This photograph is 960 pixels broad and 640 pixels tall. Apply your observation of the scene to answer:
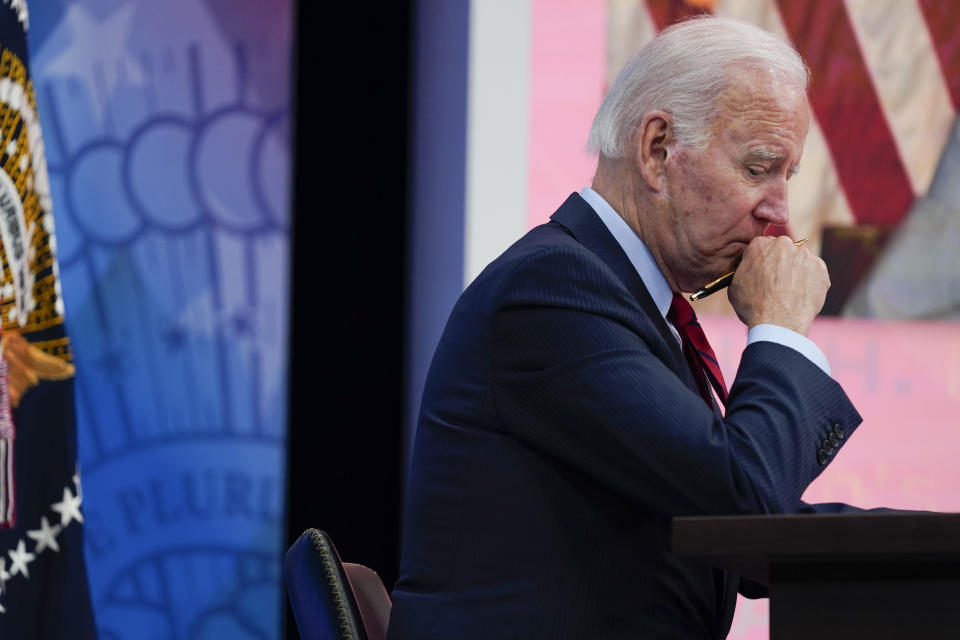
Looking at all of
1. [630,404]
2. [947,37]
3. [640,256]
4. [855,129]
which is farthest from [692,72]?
[947,37]

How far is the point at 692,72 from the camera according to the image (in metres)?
1.36

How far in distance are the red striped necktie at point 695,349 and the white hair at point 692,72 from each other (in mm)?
212

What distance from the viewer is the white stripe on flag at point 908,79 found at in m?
3.03

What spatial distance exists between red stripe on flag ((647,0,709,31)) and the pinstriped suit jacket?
6.06 ft

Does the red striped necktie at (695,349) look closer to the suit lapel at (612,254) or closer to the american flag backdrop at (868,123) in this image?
the suit lapel at (612,254)

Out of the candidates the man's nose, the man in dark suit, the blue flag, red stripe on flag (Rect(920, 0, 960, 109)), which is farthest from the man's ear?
red stripe on flag (Rect(920, 0, 960, 109))

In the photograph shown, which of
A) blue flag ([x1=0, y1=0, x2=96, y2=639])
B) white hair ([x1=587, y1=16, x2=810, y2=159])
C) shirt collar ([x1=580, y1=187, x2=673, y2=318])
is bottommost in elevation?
blue flag ([x1=0, y1=0, x2=96, y2=639])

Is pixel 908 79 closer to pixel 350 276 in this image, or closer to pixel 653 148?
pixel 350 276

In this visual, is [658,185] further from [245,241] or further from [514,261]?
[245,241]

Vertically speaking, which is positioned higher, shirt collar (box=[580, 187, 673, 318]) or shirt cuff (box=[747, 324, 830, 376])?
shirt collar (box=[580, 187, 673, 318])

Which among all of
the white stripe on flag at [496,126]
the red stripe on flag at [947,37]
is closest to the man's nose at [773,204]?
the white stripe on flag at [496,126]

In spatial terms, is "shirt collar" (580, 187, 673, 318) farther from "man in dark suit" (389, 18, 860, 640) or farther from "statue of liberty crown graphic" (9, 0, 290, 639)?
"statue of liberty crown graphic" (9, 0, 290, 639)

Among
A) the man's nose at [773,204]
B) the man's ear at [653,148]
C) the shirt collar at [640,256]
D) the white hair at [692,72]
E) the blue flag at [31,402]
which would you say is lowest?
the blue flag at [31,402]

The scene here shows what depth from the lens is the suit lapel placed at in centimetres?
131
